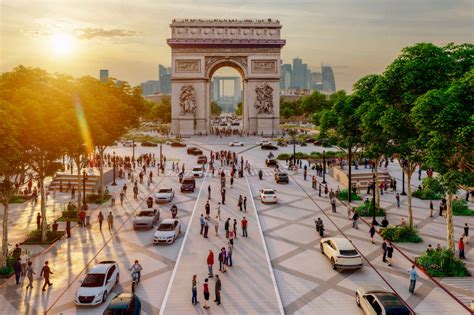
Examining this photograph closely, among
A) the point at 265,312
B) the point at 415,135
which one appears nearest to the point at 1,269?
the point at 265,312

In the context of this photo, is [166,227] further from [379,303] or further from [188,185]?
[188,185]

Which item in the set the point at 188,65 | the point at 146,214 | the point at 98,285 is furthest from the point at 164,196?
the point at 188,65

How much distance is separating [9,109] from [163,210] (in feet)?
46.4

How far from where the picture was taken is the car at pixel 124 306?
46.4 feet

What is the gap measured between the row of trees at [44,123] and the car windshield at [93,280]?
5.81m

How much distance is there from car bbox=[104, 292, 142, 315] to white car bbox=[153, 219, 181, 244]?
801cm

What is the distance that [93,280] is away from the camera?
1664cm

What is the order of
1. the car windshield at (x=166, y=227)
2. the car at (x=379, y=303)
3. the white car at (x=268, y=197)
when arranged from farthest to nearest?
the white car at (x=268, y=197) < the car windshield at (x=166, y=227) < the car at (x=379, y=303)

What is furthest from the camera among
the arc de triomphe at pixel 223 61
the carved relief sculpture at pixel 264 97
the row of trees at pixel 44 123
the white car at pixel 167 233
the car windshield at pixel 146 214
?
the carved relief sculpture at pixel 264 97

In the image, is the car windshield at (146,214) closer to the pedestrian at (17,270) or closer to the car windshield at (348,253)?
the pedestrian at (17,270)

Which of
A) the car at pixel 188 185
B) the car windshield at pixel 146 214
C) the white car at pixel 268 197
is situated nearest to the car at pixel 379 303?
the car windshield at pixel 146 214

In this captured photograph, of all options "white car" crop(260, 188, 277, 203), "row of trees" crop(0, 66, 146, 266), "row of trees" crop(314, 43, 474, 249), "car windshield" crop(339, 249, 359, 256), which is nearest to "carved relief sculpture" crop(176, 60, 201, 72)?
"row of trees" crop(0, 66, 146, 266)

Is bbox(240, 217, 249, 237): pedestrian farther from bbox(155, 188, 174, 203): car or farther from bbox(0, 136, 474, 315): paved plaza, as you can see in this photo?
bbox(155, 188, 174, 203): car

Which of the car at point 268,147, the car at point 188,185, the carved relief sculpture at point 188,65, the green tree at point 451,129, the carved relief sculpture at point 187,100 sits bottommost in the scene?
the car at point 188,185
